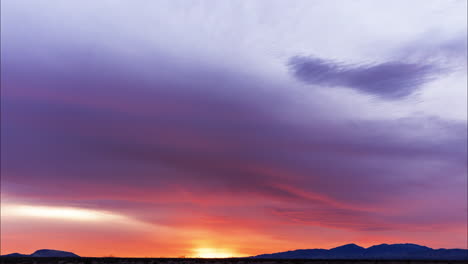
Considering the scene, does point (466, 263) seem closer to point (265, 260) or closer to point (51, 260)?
point (265, 260)

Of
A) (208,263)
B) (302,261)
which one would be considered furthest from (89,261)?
(302,261)

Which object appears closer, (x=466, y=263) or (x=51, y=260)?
(x=51, y=260)

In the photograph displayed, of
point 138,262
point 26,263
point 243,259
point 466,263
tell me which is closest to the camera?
point 26,263

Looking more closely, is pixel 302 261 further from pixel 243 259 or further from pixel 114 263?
pixel 114 263

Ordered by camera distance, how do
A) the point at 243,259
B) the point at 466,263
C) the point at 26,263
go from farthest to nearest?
1. the point at 466,263
2. the point at 243,259
3. the point at 26,263

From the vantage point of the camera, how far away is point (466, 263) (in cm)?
5775

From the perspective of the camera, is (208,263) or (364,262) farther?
(364,262)

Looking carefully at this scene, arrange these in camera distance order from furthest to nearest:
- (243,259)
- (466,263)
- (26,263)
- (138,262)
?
(466,263)
(243,259)
(138,262)
(26,263)

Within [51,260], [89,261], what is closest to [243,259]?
[89,261]

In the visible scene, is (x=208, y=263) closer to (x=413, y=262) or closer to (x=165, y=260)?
(x=165, y=260)

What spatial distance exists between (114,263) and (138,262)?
2447mm

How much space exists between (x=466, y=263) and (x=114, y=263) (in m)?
40.9

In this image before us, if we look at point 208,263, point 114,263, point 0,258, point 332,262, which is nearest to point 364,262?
point 332,262

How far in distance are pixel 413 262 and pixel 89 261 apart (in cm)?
3678
